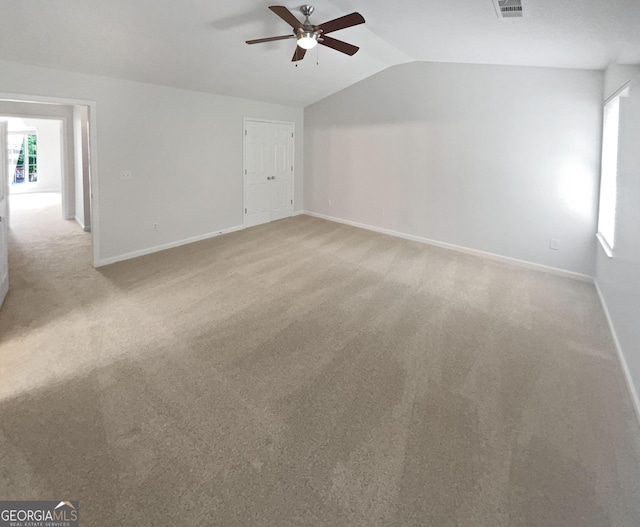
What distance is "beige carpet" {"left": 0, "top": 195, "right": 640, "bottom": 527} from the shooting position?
1.70m

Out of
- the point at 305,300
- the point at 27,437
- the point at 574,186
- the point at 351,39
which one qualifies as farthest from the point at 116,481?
the point at 574,186

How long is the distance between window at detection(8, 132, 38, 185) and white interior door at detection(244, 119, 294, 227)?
923cm

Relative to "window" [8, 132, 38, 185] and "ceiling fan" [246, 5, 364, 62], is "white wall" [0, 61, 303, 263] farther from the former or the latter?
"window" [8, 132, 38, 185]

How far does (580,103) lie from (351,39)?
2975 millimetres

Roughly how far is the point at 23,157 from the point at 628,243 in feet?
50.1

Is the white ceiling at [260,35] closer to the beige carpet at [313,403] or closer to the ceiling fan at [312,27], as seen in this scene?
the ceiling fan at [312,27]

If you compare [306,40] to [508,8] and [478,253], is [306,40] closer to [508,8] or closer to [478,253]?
[508,8]

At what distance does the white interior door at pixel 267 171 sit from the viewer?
7047 millimetres

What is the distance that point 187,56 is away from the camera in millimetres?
4504

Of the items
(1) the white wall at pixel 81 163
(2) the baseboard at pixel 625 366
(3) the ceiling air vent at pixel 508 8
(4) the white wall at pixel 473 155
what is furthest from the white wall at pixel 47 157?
(2) the baseboard at pixel 625 366

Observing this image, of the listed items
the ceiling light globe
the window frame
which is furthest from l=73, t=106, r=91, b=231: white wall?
the window frame

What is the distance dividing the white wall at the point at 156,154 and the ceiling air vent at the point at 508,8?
4427mm

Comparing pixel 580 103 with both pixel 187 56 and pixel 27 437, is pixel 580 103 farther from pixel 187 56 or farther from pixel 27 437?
pixel 27 437

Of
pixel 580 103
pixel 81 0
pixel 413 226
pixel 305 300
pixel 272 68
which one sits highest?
pixel 272 68
